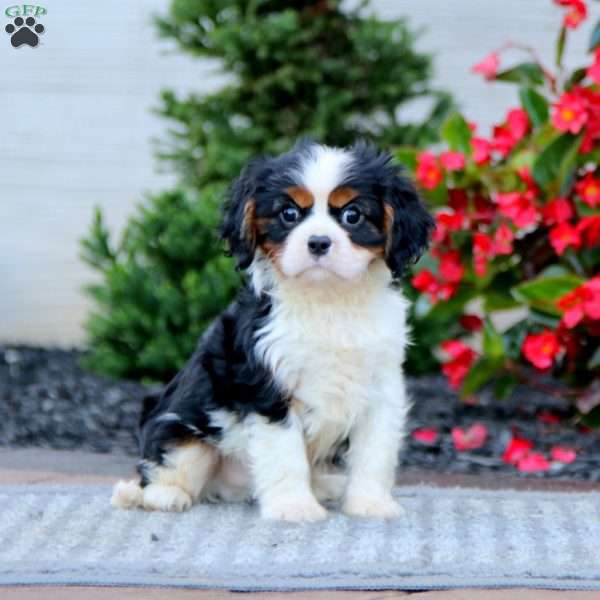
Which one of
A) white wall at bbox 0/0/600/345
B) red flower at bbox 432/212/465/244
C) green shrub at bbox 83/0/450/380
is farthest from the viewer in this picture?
white wall at bbox 0/0/600/345

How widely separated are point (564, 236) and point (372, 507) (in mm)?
1936

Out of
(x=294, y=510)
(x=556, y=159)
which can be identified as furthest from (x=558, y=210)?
(x=294, y=510)

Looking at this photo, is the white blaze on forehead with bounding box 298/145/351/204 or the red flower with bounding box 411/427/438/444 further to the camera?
the red flower with bounding box 411/427/438/444

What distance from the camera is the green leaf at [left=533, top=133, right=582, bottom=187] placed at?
5.48 metres

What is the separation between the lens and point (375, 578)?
3.43m

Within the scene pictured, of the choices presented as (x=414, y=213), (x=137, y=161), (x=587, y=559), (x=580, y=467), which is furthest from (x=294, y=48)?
(x=587, y=559)

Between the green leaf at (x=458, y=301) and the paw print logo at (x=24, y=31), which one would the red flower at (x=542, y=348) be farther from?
the paw print logo at (x=24, y=31)

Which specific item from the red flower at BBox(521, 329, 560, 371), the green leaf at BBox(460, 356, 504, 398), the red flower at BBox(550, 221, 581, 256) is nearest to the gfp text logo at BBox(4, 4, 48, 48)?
the green leaf at BBox(460, 356, 504, 398)

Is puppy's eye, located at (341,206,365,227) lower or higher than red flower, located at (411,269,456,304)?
higher

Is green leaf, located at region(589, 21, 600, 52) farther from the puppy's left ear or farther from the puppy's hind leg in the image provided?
the puppy's hind leg

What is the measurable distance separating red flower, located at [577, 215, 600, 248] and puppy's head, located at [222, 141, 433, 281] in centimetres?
157

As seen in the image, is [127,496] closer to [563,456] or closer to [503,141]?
[563,456]

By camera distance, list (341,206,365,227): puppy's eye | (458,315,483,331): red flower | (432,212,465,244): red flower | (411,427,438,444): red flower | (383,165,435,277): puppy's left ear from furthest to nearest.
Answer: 1. (458,315,483,331): red flower
2. (411,427,438,444): red flower
3. (432,212,465,244): red flower
4. (383,165,435,277): puppy's left ear
5. (341,206,365,227): puppy's eye

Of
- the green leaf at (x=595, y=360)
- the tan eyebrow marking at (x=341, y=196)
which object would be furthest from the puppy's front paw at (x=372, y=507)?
the green leaf at (x=595, y=360)
